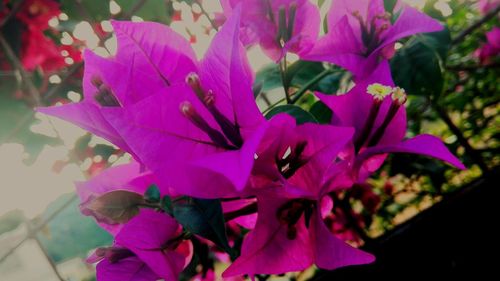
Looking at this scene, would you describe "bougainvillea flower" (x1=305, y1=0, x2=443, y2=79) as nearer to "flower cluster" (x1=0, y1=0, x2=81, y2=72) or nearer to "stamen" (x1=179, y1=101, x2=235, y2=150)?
"stamen" (x1=179, y1=101, x2=235, y2=150)

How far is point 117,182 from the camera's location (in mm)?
335

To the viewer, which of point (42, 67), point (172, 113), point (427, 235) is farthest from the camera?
point (42, 67)

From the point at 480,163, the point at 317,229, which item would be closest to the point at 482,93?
the point at 480,163

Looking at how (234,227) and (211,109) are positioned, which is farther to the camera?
(234,227)

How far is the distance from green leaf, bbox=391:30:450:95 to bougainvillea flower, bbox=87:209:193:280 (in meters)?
0.32

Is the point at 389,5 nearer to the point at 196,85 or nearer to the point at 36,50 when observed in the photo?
the point at 196,85

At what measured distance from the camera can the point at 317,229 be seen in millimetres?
293

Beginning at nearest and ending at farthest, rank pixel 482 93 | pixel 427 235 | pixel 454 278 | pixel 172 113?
1. pixel 172 113
2. pixel 427 235
3. pixel 454 278
4. pixel 482 93

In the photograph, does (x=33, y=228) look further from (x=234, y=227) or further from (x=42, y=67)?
(x=42, y=67)

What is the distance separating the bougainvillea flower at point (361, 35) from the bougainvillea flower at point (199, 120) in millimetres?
118

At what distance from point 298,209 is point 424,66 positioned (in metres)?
0.27

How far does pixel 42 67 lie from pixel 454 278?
4.02 ft

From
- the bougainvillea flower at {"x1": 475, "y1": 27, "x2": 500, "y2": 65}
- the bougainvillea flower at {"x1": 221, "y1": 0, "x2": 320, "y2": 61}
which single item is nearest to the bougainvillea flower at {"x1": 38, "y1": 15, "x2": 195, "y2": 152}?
the bougainvillea flower at {"x1": 221, "y1": 0, "x2": 320, "y2": 61}

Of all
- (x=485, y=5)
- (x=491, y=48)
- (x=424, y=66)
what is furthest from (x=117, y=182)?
(x=485, y=5)
